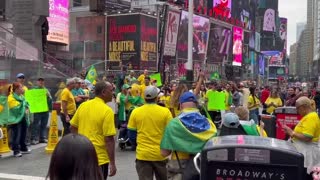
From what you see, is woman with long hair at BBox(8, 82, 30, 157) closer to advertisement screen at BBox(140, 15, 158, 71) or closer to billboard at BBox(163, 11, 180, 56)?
advertisement screen at BBox(140, 15, 158, 71)

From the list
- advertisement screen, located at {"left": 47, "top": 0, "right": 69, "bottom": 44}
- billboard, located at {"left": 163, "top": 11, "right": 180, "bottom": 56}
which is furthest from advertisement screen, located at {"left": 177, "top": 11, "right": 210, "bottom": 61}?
advertisement screen, located at {"left": 47, "top": 0, "right": 69, "bottom": 44}

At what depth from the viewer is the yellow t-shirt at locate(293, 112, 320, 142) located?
267 inches

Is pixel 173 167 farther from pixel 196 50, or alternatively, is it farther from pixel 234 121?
pixel 196 50

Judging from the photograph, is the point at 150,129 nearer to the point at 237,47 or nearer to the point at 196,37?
the point at 196,37

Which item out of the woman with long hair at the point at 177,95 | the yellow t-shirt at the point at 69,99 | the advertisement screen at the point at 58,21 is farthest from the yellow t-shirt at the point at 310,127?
the advertisement screen at the point at 58,21

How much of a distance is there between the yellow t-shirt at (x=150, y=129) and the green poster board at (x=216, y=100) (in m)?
11.5

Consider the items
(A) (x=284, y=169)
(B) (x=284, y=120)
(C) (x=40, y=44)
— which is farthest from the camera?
(C) (x=40, y=44)

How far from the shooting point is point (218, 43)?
3027 inches

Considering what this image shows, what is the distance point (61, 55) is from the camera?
45.9m

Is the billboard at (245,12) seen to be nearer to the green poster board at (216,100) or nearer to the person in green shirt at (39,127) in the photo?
the green poster board at (216,100)

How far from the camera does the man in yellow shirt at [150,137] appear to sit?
632cm

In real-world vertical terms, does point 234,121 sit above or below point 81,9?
below

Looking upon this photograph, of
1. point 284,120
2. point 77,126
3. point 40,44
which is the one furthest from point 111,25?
point 77,126

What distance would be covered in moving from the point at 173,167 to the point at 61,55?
41258mm
